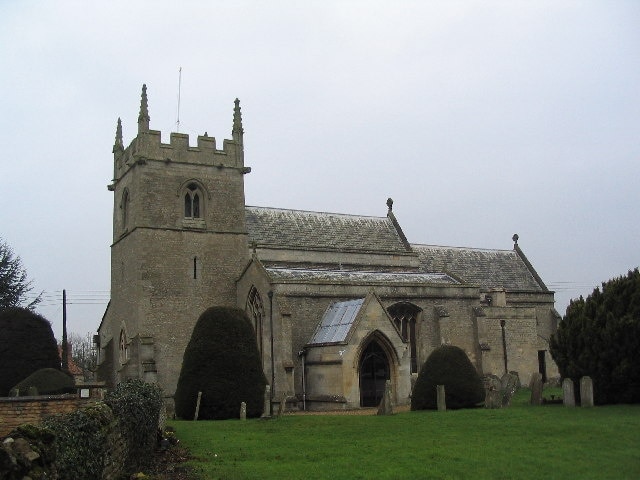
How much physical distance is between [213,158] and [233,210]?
2985mm

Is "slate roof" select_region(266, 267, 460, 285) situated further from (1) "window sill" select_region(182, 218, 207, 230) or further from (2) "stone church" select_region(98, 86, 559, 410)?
(1) "window sill" select_region(182, 218, 207, 230)

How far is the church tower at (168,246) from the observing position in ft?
108

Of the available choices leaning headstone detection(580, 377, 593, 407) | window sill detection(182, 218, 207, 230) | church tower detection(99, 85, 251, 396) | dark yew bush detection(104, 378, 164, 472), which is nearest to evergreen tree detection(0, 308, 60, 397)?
church tower detection(99, 85, 251, 396)

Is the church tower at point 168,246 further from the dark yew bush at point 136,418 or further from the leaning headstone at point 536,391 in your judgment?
the dark yew bush at point 136,418

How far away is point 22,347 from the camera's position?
32.3 m

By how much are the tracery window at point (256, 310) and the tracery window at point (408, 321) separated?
21.0 feet

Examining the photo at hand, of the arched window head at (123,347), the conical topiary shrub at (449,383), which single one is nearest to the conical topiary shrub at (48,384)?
the arched window head at (123,347)

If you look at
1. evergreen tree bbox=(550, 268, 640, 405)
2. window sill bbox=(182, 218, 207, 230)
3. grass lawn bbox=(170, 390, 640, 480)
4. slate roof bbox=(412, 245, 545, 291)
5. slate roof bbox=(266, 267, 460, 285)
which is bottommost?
grass lawn bbox=(170, 390, 640, 480)

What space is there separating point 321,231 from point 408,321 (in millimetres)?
8909

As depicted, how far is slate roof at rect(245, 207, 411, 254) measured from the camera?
3850 centimetres

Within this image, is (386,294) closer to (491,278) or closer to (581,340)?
(581,340)

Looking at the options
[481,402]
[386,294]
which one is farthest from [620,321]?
[386,294]

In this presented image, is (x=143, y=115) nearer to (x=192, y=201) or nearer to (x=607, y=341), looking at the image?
(x=192, y=201)

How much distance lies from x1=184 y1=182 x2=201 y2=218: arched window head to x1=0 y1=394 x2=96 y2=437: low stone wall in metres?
21.3
